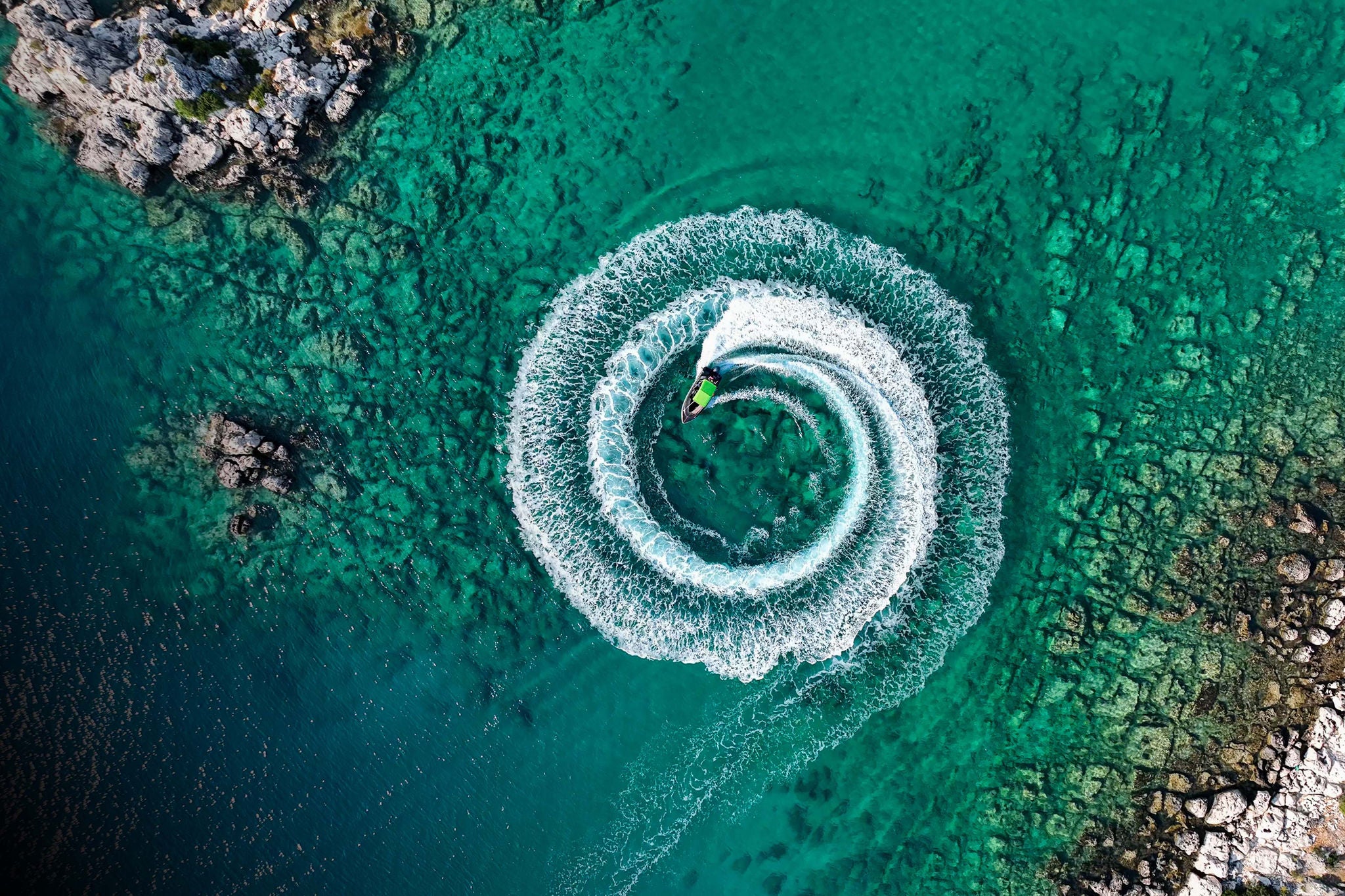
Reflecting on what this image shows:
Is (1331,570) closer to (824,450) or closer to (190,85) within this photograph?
(824,450)

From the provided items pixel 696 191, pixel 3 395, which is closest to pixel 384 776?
pixel 3 395

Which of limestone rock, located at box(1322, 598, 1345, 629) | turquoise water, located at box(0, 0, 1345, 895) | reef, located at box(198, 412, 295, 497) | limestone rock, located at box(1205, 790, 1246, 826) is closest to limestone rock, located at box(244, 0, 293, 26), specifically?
turquoise water, located at box(0, 0, 1345, 895)

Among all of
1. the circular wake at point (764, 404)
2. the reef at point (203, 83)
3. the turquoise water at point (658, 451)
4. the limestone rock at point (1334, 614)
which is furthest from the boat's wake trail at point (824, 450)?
the limestone rock at point (1334, 614)

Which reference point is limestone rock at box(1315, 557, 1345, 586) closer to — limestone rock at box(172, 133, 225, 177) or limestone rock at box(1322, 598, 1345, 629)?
limestone rock at box(1322, 598, 1345, 629)

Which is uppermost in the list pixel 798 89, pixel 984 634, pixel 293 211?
pixel 798 89

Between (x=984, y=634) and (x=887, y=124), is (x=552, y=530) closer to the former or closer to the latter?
(x=984, y=634)

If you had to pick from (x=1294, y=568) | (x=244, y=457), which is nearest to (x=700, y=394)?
(x=244, y=457)
